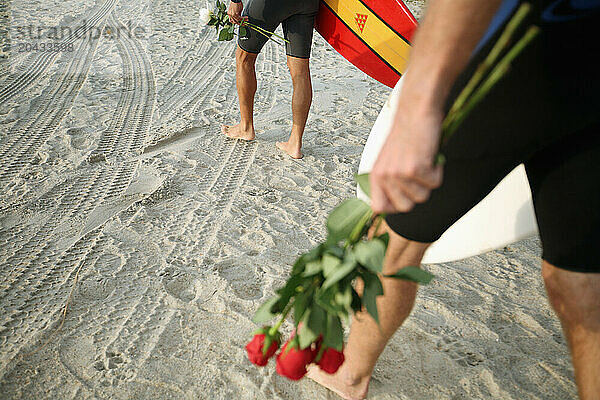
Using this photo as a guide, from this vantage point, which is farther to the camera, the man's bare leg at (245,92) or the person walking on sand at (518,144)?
the man's bare leg at (245,92)

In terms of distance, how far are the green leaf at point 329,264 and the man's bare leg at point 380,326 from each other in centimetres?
26

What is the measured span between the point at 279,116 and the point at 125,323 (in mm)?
2146

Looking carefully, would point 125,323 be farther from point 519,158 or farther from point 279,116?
point 279,116

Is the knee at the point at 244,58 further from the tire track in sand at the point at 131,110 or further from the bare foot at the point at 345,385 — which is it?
the bare foot at the point at 345,385

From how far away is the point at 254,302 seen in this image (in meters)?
2.00

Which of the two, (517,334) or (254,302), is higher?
(517,334)

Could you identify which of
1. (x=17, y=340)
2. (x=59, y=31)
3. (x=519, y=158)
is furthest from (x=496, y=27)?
(x=59, y=31)

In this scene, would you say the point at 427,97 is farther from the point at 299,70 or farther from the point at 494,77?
the point at 299,70

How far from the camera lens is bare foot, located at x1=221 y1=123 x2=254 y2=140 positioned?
327cm

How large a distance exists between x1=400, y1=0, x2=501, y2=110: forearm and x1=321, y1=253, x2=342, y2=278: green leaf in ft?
0.88

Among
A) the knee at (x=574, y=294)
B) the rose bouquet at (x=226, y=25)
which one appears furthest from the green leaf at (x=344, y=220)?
the rose bouquet at (x=226, y=25)

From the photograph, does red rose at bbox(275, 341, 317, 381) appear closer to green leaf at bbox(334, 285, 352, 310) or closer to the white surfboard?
green leaf at bbox(334, 285, 352, 310)

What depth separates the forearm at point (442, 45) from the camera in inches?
28.8

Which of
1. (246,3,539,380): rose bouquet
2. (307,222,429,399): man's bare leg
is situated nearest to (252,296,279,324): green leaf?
(246,3,539,380): rose bouquet
